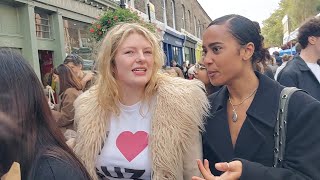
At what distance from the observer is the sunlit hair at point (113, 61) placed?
251cm

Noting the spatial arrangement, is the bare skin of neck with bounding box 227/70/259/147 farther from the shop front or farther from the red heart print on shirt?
the shop front

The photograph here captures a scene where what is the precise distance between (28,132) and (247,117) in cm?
Answer: 109

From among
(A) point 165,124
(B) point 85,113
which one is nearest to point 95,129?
(B) point 85,113

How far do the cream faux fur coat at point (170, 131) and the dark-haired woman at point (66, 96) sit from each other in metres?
2.02

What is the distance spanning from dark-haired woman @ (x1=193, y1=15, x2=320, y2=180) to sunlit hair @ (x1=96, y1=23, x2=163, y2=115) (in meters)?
0.54

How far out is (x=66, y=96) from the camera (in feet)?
15.5

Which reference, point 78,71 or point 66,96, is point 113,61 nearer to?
point 66,96

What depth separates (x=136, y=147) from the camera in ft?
7.79

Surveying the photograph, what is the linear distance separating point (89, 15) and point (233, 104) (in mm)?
12125

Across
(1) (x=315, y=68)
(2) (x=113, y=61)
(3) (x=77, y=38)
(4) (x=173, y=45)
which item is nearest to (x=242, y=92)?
(2) (x=113, y=61)

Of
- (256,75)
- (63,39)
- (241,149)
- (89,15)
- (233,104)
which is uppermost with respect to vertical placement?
(89,15)

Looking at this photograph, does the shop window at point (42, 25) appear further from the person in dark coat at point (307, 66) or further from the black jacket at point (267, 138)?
the black jacket at point (267, 138)

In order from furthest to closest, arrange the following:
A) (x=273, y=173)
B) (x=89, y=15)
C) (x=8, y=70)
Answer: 1. (x=89, y=15)
2. (x=273, y=173)
3. (x=8, y=70)

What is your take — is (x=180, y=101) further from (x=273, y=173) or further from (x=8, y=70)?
(x=8, y=70)
